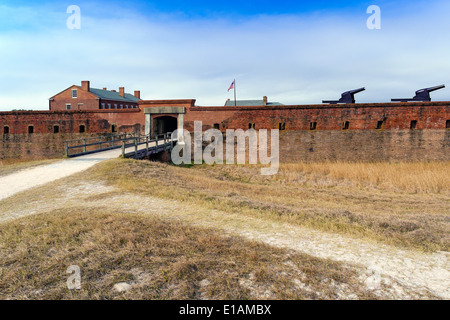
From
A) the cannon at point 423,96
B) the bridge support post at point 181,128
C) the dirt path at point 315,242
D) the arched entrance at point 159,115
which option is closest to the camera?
the dirt path at point 315,242

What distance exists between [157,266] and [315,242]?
2653mm

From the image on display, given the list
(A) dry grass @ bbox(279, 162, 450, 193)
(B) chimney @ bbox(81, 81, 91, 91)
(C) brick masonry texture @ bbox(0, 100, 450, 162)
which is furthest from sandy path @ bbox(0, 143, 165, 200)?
(B) chimney @ bbox(81, 81, 91, 91)

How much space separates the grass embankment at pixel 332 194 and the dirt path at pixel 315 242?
0.45 meters

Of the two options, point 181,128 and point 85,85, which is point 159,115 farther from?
point 85,85

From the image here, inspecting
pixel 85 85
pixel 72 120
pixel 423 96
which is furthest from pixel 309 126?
pixel 85 85

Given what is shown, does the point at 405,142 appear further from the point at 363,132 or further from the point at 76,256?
the point at 76,256

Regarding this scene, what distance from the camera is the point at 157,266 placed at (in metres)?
3.71

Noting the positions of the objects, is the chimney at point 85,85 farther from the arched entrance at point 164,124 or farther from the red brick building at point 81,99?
the arched entrance at point 164,124

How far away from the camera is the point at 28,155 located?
2148cm

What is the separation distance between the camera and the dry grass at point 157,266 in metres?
3.18

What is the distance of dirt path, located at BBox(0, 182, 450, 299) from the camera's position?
3.43 m

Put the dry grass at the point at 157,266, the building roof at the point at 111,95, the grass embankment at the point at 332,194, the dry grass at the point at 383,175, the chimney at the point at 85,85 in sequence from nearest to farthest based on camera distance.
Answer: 1. the dry grass at the point at 157,266
2. the grass embankment at the point at 332,194
3. the dry grass at the point at 383,175
4. the chimney at the point at 85,85
5. the building roof at the point at 111,95

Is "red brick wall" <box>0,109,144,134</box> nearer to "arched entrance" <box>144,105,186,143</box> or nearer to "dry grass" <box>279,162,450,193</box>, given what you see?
"arched entrance" <box>144,105,186,143</box>

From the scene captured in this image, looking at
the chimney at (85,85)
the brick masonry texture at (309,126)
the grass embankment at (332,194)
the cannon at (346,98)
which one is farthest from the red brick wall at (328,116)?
the chimney at (85,85)
